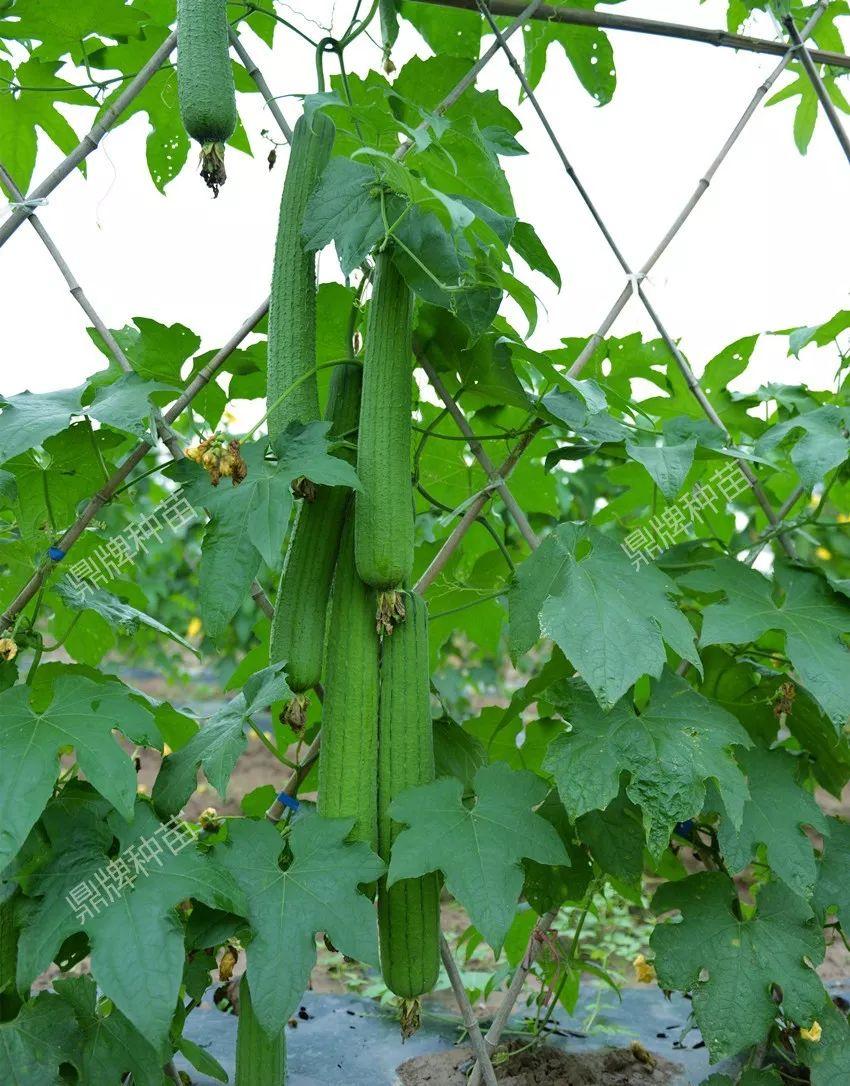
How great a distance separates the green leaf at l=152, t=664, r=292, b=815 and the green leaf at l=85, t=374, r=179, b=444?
0.49 metres

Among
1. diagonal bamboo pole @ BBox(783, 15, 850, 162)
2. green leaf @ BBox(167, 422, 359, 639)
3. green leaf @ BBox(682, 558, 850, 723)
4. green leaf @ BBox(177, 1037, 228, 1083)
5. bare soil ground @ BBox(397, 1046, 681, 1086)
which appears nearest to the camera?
green leaf @ BBox(167, 422, 359, 639)

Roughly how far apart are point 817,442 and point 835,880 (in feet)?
3.17

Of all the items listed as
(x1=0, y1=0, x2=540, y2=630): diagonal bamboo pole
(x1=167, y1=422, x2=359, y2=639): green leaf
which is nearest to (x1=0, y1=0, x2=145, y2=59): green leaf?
(x1=0, y1=0, x2=540, y2=630): diagonal bamboo pole

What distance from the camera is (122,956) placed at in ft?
5.45

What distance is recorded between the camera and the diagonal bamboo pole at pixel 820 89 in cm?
252

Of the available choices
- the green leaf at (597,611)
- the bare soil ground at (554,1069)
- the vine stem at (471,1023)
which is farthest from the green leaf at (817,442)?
the bare soil ground at (554,1069)

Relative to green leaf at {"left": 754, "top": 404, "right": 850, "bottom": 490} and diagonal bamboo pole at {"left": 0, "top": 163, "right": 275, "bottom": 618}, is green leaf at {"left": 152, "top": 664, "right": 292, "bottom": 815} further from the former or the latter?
green leaf at {"left": 754, "top": 404, "right": 850, "bottom": 490}

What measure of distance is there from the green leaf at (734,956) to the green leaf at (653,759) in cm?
47

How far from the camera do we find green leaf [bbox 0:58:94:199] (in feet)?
8.34

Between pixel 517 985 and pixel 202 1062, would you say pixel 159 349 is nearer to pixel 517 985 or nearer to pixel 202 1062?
pixel 202 1062

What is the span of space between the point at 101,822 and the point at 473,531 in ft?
4.73

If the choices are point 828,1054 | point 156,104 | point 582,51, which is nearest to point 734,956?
point 828,1054

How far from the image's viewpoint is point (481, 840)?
1851mm

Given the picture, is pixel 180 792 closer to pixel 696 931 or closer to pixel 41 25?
pixel 696 931
